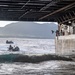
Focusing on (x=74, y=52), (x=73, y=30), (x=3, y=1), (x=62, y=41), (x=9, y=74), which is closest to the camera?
(x=9, y=74)

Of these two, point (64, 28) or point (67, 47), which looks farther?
point (64, 28)

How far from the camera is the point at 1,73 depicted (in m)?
25.7

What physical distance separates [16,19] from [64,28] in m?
14.7

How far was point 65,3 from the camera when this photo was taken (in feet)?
102

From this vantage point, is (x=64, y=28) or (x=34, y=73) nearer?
(x=34, y=73)

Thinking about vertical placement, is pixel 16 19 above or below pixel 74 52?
above

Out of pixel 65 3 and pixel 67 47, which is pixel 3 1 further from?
pixel 67 47

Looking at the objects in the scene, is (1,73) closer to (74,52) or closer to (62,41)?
(74,52)

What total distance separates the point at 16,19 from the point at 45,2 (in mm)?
20141

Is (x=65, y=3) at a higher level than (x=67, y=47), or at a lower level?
higher

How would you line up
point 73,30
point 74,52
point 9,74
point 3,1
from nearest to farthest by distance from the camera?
point 9,74
point 3,1
point 74,52
point 73,30

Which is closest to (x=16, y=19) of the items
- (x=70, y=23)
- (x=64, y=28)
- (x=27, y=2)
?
(x=70, y=23)

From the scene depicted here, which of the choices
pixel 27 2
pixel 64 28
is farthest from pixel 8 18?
pixel 27 2

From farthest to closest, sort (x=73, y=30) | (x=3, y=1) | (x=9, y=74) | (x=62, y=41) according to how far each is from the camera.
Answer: (x=62, y=41) < (x=73, y=30) < (x=3, y=1) < (x=9, y=74)
